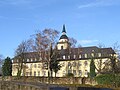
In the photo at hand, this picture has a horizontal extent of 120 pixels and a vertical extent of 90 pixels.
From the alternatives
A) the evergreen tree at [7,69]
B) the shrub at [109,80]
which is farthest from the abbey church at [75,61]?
the shrub at [109,80]

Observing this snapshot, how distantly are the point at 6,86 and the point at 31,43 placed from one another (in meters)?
46.7

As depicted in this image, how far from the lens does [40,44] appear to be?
65750 mm

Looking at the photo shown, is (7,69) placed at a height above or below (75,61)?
below

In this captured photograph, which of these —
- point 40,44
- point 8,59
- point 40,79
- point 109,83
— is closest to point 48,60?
point 40,44

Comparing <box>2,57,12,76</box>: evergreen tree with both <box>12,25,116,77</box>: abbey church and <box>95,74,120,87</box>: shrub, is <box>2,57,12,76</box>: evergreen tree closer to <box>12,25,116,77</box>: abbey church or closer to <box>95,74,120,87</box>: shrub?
<box>12,25,116,77</box>: abbey church

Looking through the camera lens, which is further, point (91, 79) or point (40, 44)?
point (40, 44)

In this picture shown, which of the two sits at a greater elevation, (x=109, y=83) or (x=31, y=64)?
(x=31, y=64)

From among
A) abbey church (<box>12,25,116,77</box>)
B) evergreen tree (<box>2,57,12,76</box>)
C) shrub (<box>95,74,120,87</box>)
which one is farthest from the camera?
abbey church (<box>12,25,116,77</box>)

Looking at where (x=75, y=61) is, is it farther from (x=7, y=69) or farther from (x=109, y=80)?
(x=109, y=80)

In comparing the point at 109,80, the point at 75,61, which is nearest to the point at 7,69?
the point at 75,61

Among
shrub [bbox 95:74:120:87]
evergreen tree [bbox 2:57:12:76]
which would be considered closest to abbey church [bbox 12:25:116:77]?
evergreen tree [bbox 2:57:12:76]

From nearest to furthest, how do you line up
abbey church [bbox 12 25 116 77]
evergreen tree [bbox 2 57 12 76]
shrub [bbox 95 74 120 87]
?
1. shrub [bbox 95 74 120 87]
2. evergreen tree [bbox 2 57 12 76]
3. abbey church [bbox 12 25 116 77]

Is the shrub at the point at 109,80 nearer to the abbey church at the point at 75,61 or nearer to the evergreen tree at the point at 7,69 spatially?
the abbey church at the point at 75,61

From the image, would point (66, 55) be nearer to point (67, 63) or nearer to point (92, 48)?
point (67, 63)
